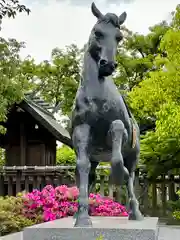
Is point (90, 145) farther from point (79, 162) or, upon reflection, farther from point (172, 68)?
point (172, 68)

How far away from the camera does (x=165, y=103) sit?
1210 cm

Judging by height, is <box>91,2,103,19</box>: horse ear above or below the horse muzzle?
above

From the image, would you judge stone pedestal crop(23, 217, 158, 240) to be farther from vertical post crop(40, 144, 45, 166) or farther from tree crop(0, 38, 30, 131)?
vertical post crop(40, 144, 45, 166)

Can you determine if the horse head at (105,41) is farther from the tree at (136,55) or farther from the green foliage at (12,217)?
the tree at (136,55)

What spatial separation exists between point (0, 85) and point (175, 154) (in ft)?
21.0

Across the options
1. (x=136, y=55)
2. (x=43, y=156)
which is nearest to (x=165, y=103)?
(x=43, y=156)

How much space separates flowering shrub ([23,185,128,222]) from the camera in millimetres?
9109

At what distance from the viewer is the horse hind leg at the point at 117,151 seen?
4.31 metres

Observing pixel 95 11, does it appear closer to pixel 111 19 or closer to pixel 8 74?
pixel 111 19

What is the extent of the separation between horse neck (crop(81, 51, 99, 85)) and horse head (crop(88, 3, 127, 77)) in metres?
0.05

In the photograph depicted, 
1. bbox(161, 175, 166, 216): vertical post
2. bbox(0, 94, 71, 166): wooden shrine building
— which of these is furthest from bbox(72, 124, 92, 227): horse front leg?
bbox(0, 94, 71, 166): wooden shrine building

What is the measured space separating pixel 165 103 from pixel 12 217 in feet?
17.8

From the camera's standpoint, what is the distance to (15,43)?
12.6m

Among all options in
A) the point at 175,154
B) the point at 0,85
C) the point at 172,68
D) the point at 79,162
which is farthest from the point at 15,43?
the point at 79,162
